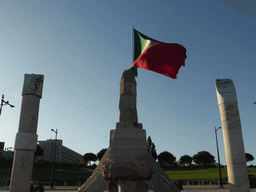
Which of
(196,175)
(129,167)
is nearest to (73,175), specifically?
(196,175)

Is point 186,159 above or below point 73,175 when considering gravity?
above

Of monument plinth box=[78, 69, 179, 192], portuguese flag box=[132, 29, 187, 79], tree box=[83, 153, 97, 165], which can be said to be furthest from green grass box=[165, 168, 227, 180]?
tree box=[83, 153, 97, 165]

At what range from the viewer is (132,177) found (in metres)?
4.98

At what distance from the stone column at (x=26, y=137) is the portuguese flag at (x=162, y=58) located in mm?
6643

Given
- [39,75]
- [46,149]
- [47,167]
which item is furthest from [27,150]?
[46,149]

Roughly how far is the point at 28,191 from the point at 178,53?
10.9 meters

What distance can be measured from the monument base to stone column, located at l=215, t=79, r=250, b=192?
9.28 ft

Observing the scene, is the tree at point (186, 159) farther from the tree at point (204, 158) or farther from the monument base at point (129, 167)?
the monument base at point (129, 167)

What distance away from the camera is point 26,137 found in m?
12.0

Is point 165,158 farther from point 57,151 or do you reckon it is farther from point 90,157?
point 57,151

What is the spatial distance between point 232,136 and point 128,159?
486 cm

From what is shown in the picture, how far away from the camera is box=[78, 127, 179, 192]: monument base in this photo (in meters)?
4.99

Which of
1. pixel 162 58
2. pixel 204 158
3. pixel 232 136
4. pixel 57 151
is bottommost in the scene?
pixel 204 158

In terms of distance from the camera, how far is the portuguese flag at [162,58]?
10359mm
